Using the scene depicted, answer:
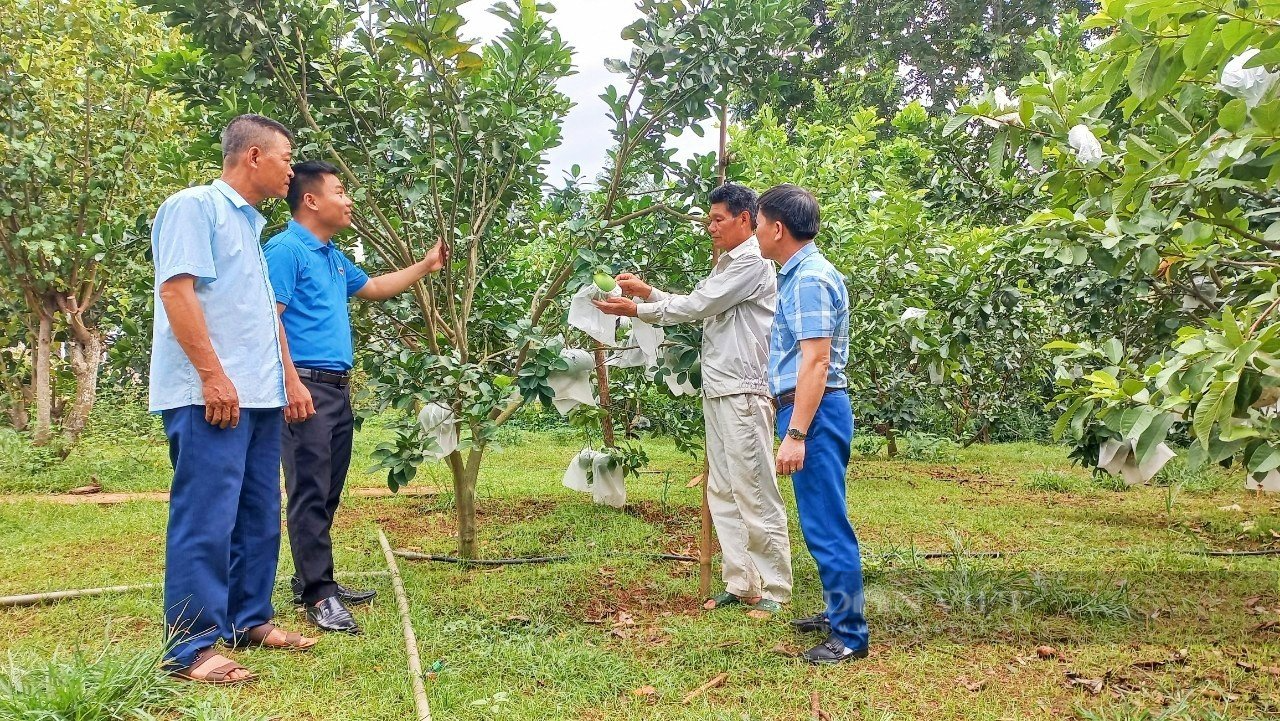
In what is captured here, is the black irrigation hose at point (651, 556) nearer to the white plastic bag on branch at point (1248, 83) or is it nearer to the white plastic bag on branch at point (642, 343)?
the white plastic bag on branch at point (642, 343)

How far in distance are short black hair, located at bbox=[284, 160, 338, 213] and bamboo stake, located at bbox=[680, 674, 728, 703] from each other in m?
2.39

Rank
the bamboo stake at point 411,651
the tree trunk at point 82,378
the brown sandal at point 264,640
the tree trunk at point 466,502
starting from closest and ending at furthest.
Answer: the bamboo stake at point 411,651 < the brown sandal at point 264,640 < the tree trunk at point 466,502 < the tree trunk at point 82,378

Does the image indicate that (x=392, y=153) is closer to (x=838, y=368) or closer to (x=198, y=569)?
(x=198, y=569)

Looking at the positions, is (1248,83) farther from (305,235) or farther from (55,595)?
(55,595)

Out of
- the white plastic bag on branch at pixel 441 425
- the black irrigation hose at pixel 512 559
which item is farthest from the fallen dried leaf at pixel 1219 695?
the white plastic bag on branch at pixel 441 425

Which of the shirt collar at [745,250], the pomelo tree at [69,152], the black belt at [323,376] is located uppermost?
the pomelo tree at [69,152]

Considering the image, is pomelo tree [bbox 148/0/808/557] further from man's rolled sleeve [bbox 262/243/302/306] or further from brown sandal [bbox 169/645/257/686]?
brown sandal [bbox 169/645/257/686]

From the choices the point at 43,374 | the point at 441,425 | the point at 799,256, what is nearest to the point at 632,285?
the point at 799,256

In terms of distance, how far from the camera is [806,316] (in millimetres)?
2846

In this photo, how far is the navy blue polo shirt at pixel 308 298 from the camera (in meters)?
3.14

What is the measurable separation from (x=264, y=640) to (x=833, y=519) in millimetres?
2090

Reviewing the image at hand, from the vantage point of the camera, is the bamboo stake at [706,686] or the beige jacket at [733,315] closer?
the bamboo stake at [706,686]

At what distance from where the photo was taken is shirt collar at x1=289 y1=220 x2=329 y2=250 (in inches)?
128

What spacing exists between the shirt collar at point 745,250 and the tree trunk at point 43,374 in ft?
21.1
